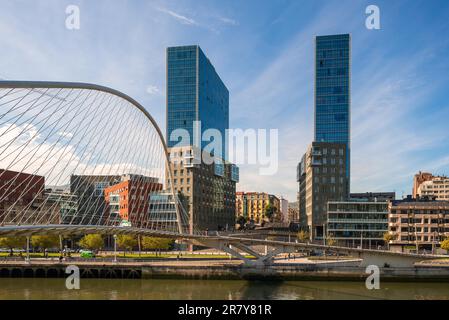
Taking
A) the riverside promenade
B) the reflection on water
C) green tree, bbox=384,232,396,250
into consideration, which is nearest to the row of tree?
the riverside promenade

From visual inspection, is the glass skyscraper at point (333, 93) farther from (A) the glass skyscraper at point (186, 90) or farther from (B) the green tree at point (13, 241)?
(B) the green tree at point (13, 241)

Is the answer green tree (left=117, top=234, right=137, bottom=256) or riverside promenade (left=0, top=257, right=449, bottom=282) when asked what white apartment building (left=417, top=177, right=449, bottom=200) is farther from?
green tree (left=117, top=234, right=137, bottom=256)

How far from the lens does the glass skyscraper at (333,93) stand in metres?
116

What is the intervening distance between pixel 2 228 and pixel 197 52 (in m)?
101

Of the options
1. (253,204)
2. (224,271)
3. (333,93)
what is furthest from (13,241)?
(253,204)

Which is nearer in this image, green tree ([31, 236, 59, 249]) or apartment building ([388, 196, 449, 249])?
green tree ([31, 236, 59, 249])

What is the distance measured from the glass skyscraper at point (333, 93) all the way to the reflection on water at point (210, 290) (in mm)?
83274

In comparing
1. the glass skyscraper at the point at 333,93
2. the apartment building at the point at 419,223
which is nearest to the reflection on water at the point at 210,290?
the apartment building at the point at 419,223

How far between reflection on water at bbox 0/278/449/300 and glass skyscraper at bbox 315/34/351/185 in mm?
83274

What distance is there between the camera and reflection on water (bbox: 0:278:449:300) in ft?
105

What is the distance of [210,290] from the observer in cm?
3428
